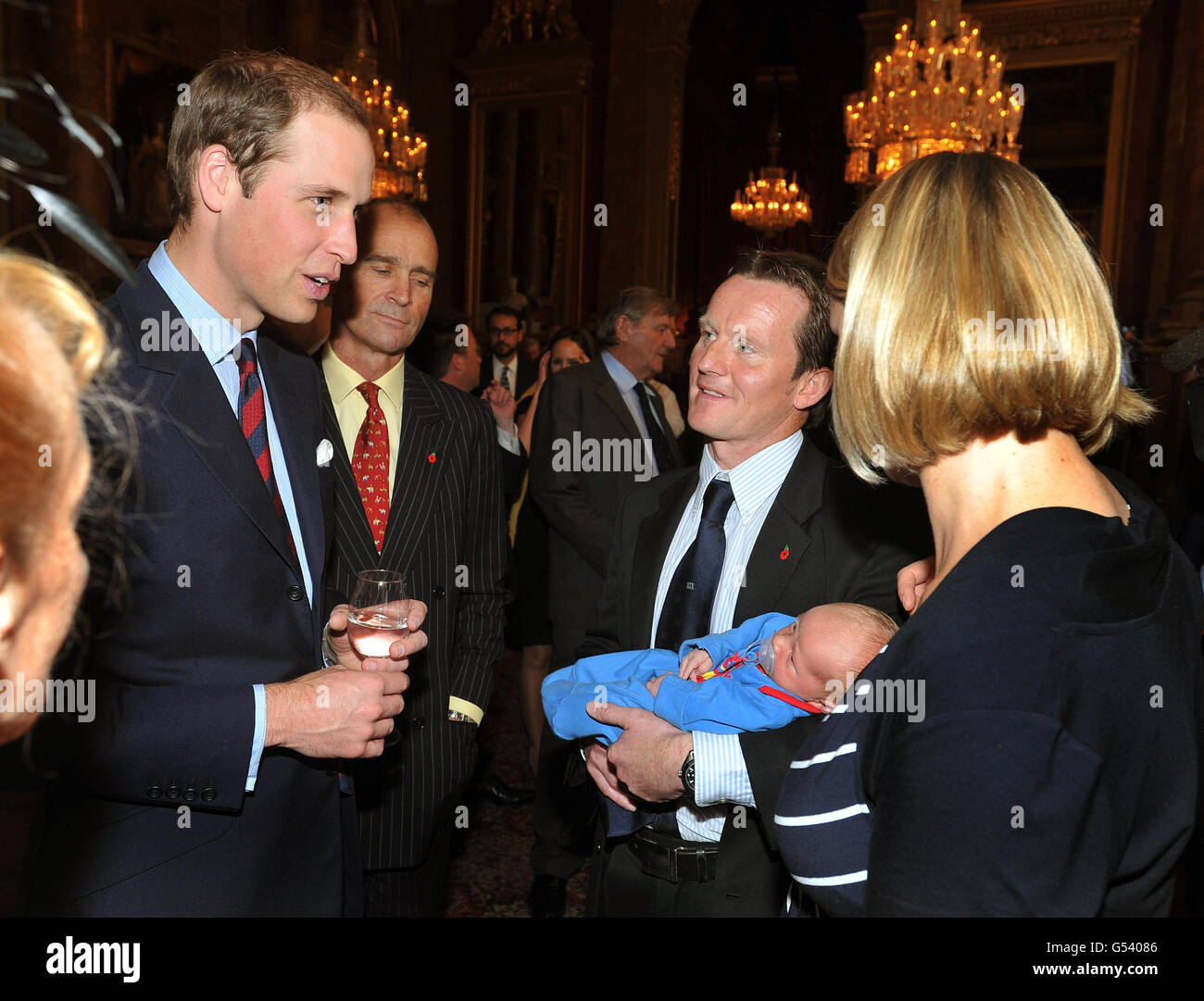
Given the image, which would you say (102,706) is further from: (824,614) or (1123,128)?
(1123,128)

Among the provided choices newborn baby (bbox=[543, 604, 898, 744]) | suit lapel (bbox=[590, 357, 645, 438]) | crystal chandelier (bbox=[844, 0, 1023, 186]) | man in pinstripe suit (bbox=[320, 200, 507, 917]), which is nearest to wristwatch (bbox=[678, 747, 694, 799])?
newborn baby (bbox=[543, 604, 898, 744])

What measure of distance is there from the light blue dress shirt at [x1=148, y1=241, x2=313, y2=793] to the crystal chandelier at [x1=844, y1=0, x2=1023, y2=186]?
5.67 m

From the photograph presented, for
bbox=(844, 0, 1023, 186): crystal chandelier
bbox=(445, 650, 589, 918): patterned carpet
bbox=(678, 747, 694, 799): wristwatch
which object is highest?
bbox=(844, 0, 1023, 186): crystal chandelier

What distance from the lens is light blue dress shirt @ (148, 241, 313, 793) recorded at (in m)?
1.47

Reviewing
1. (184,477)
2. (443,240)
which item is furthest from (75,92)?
(184,477)

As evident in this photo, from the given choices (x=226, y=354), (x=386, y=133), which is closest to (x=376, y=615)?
(x=226, y=354)

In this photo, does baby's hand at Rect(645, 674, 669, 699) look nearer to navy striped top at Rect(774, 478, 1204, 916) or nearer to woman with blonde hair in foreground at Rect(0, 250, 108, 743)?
navy striped top at Rect(774, 478, 1204, 916)

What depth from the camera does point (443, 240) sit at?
11.6m

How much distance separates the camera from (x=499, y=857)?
152 inches

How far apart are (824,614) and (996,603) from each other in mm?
745

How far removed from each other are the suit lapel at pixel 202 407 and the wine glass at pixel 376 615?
0.14m

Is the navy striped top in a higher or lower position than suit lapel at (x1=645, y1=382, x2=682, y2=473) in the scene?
lower

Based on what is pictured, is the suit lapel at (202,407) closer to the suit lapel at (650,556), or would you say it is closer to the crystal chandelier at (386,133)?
the suit lapel at (650,556)

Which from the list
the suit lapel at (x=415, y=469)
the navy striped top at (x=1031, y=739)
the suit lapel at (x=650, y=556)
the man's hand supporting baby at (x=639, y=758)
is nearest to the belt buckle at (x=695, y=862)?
the man's hand supporting baby at (x=639, y=758)
